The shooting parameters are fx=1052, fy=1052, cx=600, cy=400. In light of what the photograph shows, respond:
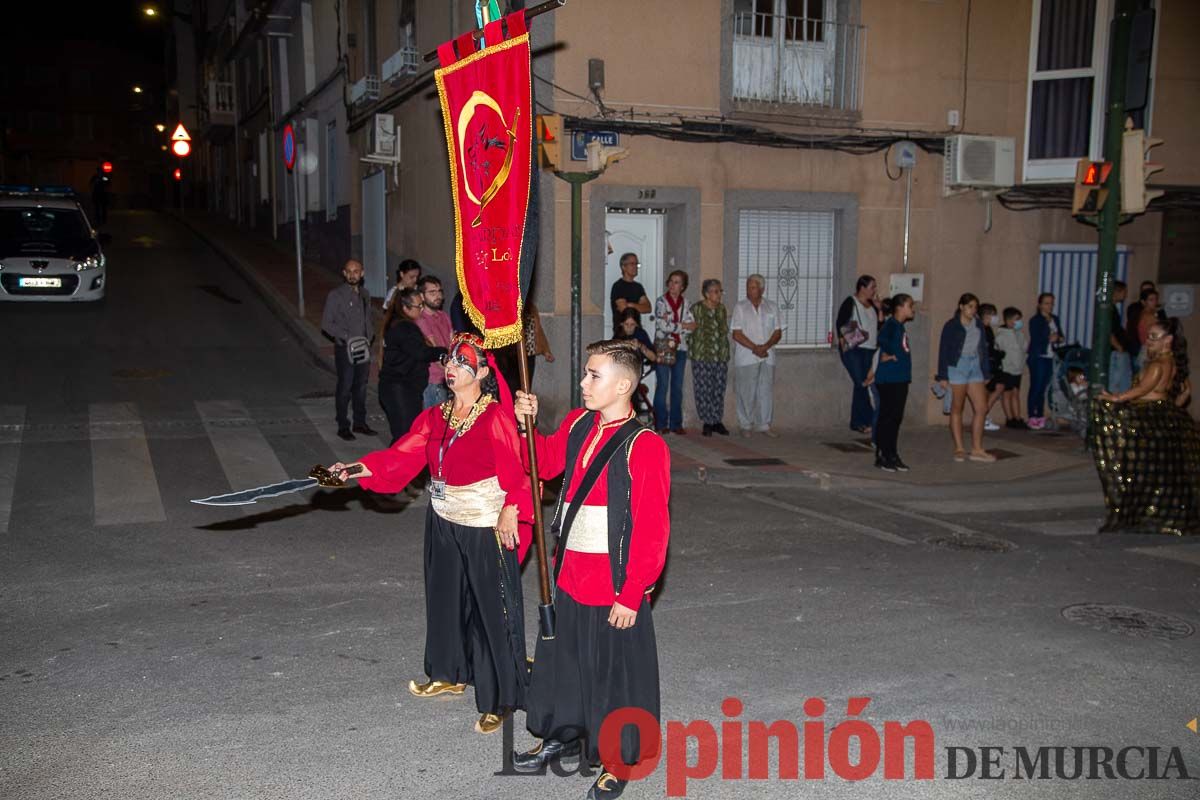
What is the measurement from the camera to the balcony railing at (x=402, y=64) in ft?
55.4

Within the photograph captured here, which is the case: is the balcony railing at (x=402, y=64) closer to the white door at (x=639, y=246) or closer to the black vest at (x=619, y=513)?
the white door at (x=639, y=246)

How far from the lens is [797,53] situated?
1378 centimetres

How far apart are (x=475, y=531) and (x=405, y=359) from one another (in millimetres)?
4693

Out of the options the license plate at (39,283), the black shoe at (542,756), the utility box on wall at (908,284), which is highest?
the utility box on wall at (908,284)

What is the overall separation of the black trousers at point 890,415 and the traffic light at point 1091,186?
10.4 feet

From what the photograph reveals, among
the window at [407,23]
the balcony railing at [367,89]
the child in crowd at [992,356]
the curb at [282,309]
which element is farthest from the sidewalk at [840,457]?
the balcony railing at [367,89]

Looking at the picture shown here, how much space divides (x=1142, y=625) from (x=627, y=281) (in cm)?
746

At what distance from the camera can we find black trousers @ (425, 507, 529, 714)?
4.88 meters

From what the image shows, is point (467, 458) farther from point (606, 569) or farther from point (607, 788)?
point (607, 788)

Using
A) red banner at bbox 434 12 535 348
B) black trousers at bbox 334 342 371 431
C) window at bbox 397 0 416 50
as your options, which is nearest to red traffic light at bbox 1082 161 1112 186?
black trousers at bbox 334 342 371 431

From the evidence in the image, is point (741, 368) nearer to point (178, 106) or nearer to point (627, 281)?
point (627, 281)

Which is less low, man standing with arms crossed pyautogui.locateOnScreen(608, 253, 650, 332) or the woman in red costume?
man standing with arms crossed pyautogui.locateOnScreen(608, 253, 650, 332)

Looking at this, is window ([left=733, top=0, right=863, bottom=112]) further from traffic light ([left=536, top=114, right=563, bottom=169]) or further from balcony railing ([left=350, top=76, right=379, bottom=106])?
balcony railing ([left=350, top=76, right=379, bottom=106])

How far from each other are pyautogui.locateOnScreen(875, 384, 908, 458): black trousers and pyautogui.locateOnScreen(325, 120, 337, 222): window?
1615cm
